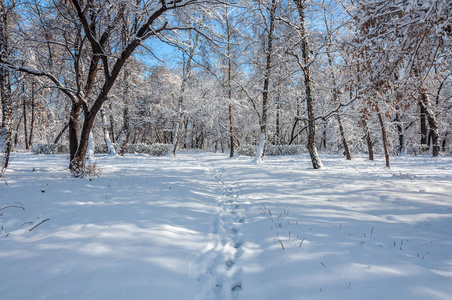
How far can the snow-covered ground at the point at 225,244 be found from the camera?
→ 204cm

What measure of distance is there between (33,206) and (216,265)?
403 cm

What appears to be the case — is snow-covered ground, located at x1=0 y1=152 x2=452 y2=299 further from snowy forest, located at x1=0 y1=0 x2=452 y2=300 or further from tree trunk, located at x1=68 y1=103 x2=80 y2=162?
tree trunk, located at x1=68 y1=103 x2=80 y2=162

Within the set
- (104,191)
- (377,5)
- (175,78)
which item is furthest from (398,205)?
(175,78)

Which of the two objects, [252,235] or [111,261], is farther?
[252,235]

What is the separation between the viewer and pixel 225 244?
3164 millimetres

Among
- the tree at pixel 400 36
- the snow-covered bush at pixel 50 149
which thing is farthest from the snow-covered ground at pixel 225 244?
the snow-covered bush at pixel 50 149

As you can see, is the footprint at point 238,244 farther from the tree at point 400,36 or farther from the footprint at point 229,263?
the tree at point 400,36

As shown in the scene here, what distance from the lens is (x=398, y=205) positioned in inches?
172

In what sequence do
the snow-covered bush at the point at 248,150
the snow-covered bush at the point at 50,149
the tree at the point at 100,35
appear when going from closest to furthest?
the tree at the point at 100,35 → the snow-covered bush at the point at 50,149 → the snow-covered bush at the point at 248,150

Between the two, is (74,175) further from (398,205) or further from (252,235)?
(398,205)

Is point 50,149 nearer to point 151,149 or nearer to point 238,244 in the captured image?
point 151,149

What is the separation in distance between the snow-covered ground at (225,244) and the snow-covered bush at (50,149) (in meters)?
19.3

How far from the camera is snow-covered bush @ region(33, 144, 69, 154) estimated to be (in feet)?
65.7

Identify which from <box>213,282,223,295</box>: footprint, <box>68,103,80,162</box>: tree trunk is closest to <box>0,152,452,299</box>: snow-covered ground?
<box>213,282,223,295</box>: footprint
